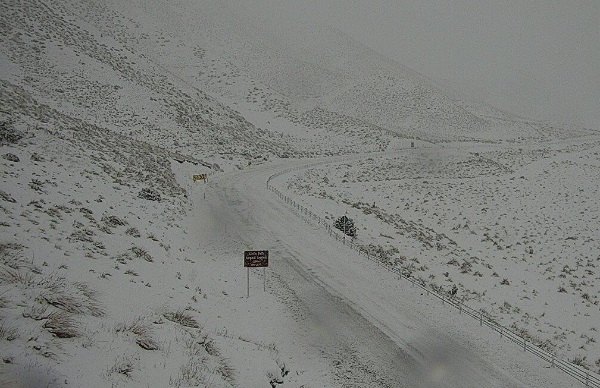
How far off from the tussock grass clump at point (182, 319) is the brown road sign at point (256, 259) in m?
3.71

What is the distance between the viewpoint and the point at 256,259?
14.1 metres

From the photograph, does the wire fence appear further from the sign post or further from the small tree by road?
the sign post

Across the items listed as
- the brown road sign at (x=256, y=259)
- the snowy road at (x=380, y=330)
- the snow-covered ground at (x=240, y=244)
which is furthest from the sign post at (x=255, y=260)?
the snowy road at (x=380, y=330)

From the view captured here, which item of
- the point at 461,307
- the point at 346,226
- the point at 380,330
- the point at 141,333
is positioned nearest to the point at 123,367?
the point at 141,333

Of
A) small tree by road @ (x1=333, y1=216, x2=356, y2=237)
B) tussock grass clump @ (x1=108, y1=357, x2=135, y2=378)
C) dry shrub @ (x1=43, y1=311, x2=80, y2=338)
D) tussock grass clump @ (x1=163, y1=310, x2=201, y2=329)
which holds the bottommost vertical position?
tussock grass clump @ (x1=163, y1=310, x2=201, y2=329)

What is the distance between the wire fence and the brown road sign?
7.00 metres

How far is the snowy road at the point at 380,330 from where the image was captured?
10.6 m

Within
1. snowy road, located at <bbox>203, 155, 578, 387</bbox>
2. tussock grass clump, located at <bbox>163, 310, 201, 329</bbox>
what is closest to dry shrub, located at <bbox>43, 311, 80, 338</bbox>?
tussock grass clump, located at <bbox>163, 310, 201, 329</bbox>

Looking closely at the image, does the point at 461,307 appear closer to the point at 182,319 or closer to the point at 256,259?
the point at 256,259

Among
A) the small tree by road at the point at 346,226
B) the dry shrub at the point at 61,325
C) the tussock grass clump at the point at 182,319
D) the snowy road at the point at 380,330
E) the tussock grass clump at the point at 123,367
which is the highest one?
the dry shrub at the point at 61,325

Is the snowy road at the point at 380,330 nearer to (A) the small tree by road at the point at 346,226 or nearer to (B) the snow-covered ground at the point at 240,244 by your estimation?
(B) the snow-covered ground at the point at 240,244

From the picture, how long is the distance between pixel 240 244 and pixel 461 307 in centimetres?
1144

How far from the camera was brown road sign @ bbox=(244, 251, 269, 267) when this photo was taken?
14016mm

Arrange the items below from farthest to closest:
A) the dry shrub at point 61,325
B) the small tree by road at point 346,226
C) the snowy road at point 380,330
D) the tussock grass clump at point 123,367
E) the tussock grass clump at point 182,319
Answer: the small tree by road at point 346,226
the snowy road at point 380,330
the tussock grass clump at point 182,319
the dry shrub at point 61,325
the tussock grass clump at point 123,367
